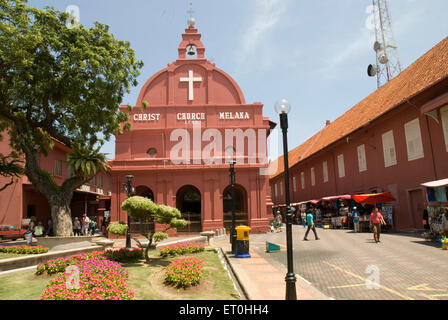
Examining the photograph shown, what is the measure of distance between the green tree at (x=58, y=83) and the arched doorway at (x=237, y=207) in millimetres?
9986

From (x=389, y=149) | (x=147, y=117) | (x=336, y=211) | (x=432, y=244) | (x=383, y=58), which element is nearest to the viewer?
(x=432, y=244)

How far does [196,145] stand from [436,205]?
50.5ft

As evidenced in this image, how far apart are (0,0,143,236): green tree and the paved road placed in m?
10.0

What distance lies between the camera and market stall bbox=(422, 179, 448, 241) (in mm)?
12609

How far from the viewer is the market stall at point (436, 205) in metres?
12.6

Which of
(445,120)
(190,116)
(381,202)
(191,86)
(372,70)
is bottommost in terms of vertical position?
(381,202)

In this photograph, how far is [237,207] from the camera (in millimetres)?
28141

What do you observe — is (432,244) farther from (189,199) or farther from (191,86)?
(191,86)

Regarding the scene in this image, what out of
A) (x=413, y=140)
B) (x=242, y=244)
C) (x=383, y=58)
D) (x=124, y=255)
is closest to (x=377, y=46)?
(x=383, y=58)

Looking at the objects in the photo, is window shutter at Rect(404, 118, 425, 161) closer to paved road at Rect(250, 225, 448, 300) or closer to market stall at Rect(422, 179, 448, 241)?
market stall at Rect(422, 179, 448, 241)

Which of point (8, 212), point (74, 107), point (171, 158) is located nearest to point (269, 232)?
point (171, 158)

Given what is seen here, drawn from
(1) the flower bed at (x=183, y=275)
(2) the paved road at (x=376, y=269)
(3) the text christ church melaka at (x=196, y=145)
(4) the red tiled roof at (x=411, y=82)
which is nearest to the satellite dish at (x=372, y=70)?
(4) the red tiled roof at (x=411, y=82)

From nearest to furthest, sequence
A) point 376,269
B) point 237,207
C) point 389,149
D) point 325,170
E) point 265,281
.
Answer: point 265,281, point 376,269, point 389,149, point 237,207, point 325,170

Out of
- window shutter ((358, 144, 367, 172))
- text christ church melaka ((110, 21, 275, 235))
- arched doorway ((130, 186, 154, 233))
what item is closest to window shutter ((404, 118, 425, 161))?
window shutter ((358, 144, 367, 172))
